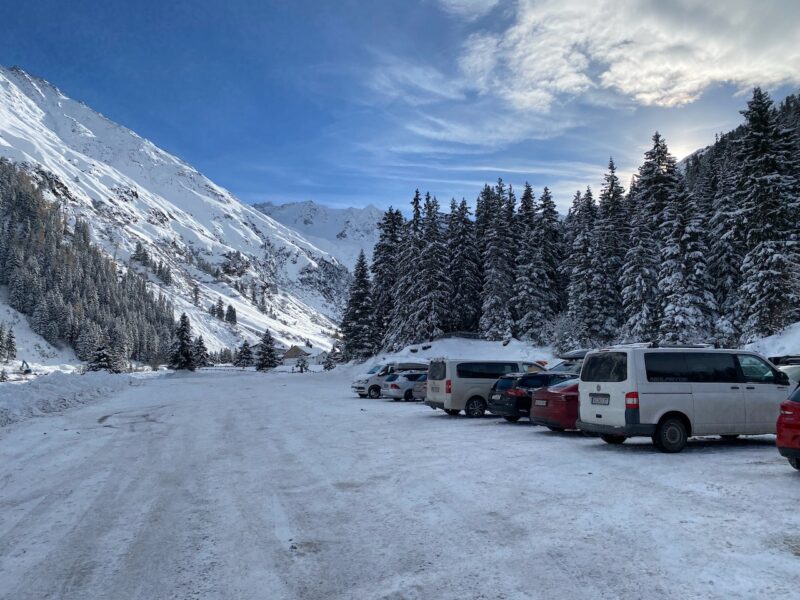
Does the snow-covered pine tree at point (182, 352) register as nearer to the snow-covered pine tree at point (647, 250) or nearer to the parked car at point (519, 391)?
the snow-covered pine tree at point (647, 250)

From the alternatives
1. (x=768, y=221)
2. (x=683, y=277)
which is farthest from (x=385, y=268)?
(x=768, y=221)

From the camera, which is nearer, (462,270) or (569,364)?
(569,364)

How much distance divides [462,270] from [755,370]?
144 ft

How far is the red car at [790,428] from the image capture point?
8039 millimetres

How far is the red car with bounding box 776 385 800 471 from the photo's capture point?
8.04 m

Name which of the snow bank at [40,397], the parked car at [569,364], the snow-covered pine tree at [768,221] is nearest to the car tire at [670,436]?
the parked car at [569,364]

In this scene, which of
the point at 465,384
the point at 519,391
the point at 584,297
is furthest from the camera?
the point at 584,297

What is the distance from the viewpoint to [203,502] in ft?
24.4

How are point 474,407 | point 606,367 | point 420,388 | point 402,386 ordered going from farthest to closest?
point 402,386, point 420,388, point 474,407, point 606,367

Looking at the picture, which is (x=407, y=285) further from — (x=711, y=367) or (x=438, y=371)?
(x=711, y=367)

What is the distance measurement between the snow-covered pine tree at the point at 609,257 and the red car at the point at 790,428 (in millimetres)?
36834

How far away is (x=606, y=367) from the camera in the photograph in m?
11.3

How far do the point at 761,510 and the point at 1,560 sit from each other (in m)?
8.23

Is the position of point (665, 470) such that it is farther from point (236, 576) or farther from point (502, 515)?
point (236, 576)
